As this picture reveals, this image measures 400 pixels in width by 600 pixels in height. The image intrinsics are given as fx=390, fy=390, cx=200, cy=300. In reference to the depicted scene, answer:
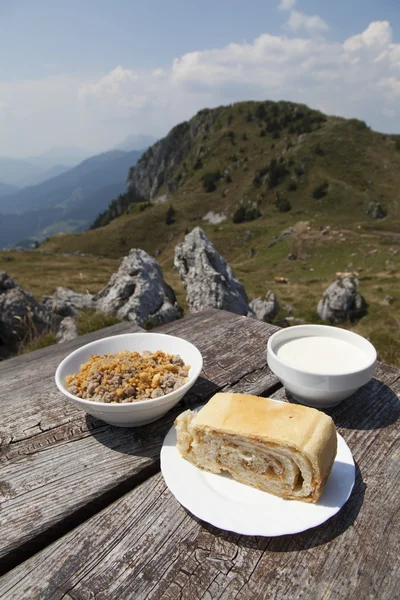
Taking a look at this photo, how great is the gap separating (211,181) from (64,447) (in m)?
97.2

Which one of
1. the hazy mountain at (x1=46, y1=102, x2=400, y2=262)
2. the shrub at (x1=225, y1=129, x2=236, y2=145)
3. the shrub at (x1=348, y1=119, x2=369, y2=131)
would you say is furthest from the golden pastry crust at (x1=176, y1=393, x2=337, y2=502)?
the shrub at (x1=225, y1=129, x2=236, y2=145)

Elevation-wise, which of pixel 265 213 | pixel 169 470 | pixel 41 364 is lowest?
pixel 265 213

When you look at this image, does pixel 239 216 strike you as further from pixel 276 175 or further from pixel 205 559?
pixel 205 559

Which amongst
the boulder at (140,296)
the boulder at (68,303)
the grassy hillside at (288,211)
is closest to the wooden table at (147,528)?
the boulder at (140,296)

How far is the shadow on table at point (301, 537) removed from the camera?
1.69 m

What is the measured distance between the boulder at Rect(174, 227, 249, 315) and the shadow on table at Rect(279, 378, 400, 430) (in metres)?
8.70

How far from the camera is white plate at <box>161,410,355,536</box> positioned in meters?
1.70

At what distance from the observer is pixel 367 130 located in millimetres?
86188

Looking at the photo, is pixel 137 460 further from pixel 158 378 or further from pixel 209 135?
pixel 209 135

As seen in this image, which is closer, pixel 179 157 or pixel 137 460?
pixel 137 460

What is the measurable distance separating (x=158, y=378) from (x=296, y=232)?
50031 mm

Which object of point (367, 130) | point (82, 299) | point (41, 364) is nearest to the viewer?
point (41, 364)

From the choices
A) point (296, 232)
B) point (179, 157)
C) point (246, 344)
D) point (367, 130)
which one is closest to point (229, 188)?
point (367, 130)

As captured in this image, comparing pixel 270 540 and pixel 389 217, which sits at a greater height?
pixel 270 540
